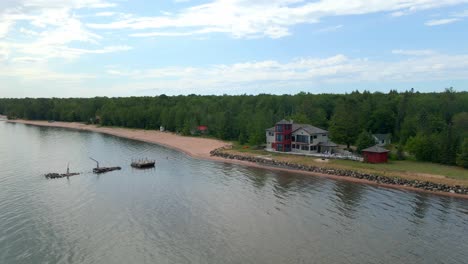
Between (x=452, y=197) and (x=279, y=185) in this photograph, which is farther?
(x=279, y=185)

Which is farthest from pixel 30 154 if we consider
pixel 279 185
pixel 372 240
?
pixel 372 240

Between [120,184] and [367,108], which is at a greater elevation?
[367,108]

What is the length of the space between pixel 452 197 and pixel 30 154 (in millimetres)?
77630

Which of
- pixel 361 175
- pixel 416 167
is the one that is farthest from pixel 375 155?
pixel 361 175

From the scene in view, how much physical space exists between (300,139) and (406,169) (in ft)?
71.5

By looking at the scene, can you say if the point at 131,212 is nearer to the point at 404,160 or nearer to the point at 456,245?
the point at 456,245

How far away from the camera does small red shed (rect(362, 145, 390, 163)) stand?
63062 mm

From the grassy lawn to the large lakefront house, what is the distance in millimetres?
4184

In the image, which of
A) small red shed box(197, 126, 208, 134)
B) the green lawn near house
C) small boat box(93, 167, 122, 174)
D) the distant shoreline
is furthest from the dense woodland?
small boat box(93, 167, 122, 174)

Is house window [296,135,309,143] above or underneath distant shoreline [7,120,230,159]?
above

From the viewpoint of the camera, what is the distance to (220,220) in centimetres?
3934

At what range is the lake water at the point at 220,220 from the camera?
31625 millimetres

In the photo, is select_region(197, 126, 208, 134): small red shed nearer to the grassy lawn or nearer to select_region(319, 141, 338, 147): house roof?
the grassy lawn

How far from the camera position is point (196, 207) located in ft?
143
